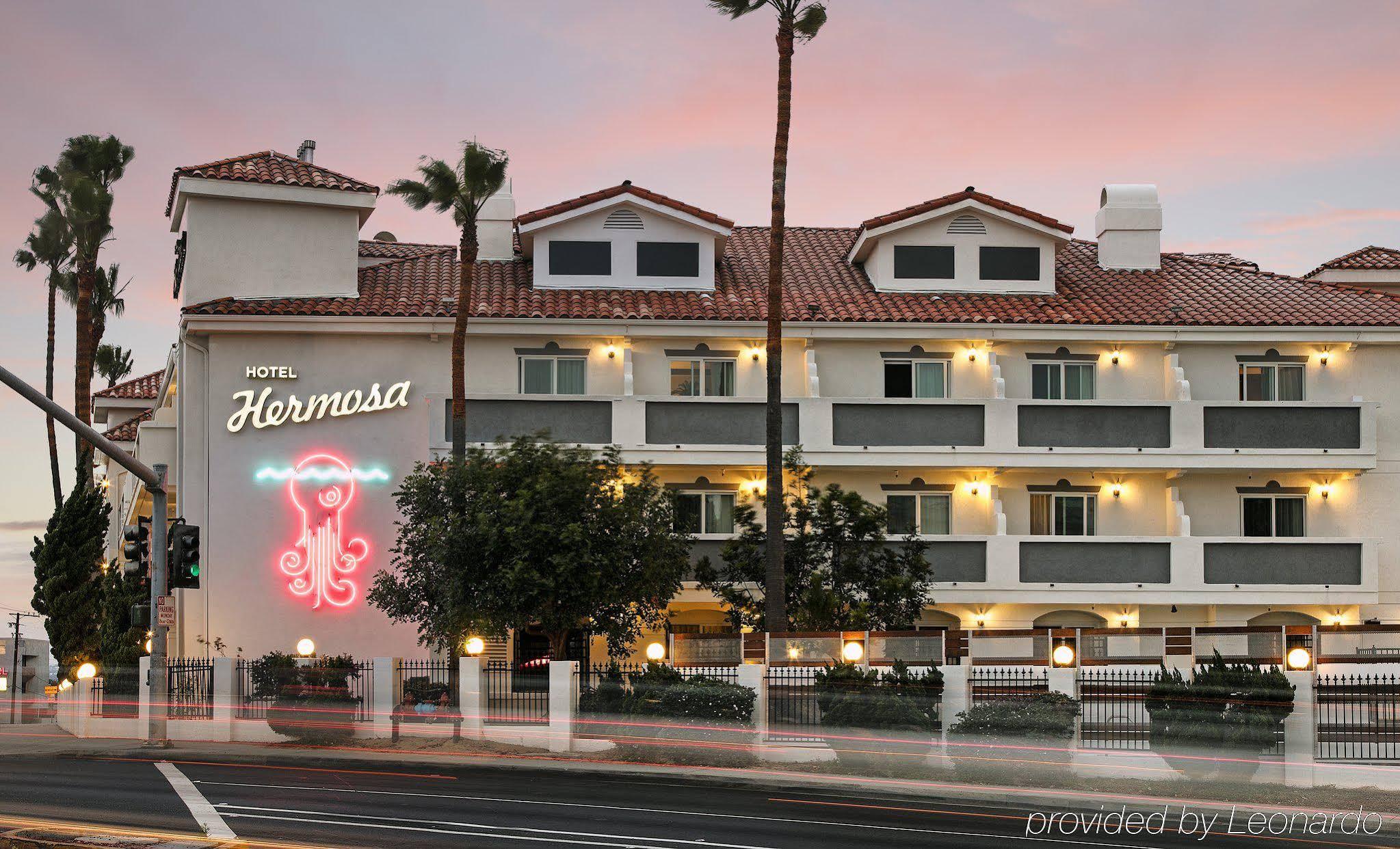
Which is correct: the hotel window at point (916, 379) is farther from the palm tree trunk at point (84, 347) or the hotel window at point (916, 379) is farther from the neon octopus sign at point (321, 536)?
the palm tree trunk at point (84, 347)

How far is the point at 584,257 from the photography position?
127 feet

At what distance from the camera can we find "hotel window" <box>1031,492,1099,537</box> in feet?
125

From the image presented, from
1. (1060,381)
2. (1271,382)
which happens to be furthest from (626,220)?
(1271,382)

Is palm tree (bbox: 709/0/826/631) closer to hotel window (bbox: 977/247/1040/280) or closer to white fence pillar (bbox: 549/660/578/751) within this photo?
white fence pillar (bbox: 549/660/578/751)

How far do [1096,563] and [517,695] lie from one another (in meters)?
14.7

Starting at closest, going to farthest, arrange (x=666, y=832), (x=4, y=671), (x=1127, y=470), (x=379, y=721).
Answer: (x=666, y=832) → (x=379, y=721) → (x=1127, y=470) → (x=4, y=671)

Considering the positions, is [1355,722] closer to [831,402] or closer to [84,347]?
[831,402]

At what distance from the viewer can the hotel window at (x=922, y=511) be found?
124ft

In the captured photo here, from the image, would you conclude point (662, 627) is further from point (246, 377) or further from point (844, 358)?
point (246, 377)

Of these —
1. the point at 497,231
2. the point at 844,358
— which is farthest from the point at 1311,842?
the point at 497,231

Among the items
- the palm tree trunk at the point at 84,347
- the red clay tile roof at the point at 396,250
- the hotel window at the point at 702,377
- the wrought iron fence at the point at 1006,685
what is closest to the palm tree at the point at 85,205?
the palm tree trunk at the point at 84,347

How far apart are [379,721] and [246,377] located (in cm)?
967

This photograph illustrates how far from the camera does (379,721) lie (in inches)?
1227

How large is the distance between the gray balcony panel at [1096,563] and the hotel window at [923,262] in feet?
24.5
